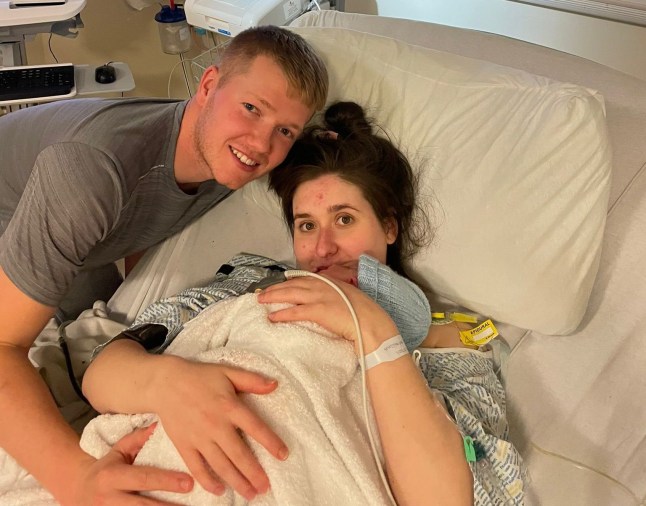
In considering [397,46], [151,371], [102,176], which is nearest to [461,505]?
[151,371]

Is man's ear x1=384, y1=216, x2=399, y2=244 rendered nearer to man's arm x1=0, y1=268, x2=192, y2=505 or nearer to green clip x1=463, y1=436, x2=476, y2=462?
green clip x1=463, y1=436, x2=476, y2=462

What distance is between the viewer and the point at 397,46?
132cm

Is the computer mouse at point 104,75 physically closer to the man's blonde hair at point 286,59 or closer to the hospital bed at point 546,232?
the man's blonde hair at point 286,59

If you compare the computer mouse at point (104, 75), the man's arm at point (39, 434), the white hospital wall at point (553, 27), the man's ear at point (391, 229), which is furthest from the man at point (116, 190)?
the white hospital wall at point (553, 27)

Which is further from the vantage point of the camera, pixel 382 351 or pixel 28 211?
pixel 28 211

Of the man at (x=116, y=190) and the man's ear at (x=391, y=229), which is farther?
the man's ear at (x=391, y=229)

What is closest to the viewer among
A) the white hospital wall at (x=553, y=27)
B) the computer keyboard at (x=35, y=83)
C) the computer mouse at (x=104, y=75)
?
the white hospital wall at (x=553, y=27)

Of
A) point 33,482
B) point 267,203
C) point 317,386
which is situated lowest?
point 33,482

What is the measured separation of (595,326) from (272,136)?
725 millimetres

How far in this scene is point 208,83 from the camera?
1.28m

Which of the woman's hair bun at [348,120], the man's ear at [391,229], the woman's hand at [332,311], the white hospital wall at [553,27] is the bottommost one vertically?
the man's ear at [391,229]

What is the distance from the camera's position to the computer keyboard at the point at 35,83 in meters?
1.77

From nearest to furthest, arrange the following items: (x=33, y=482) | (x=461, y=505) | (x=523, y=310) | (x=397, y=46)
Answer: (x=461, y=505) → (x=33, y=482) → (x=523, y=310) → (x=397, y=46)

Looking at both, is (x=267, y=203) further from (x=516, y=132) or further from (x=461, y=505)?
(x=461, y=505)
